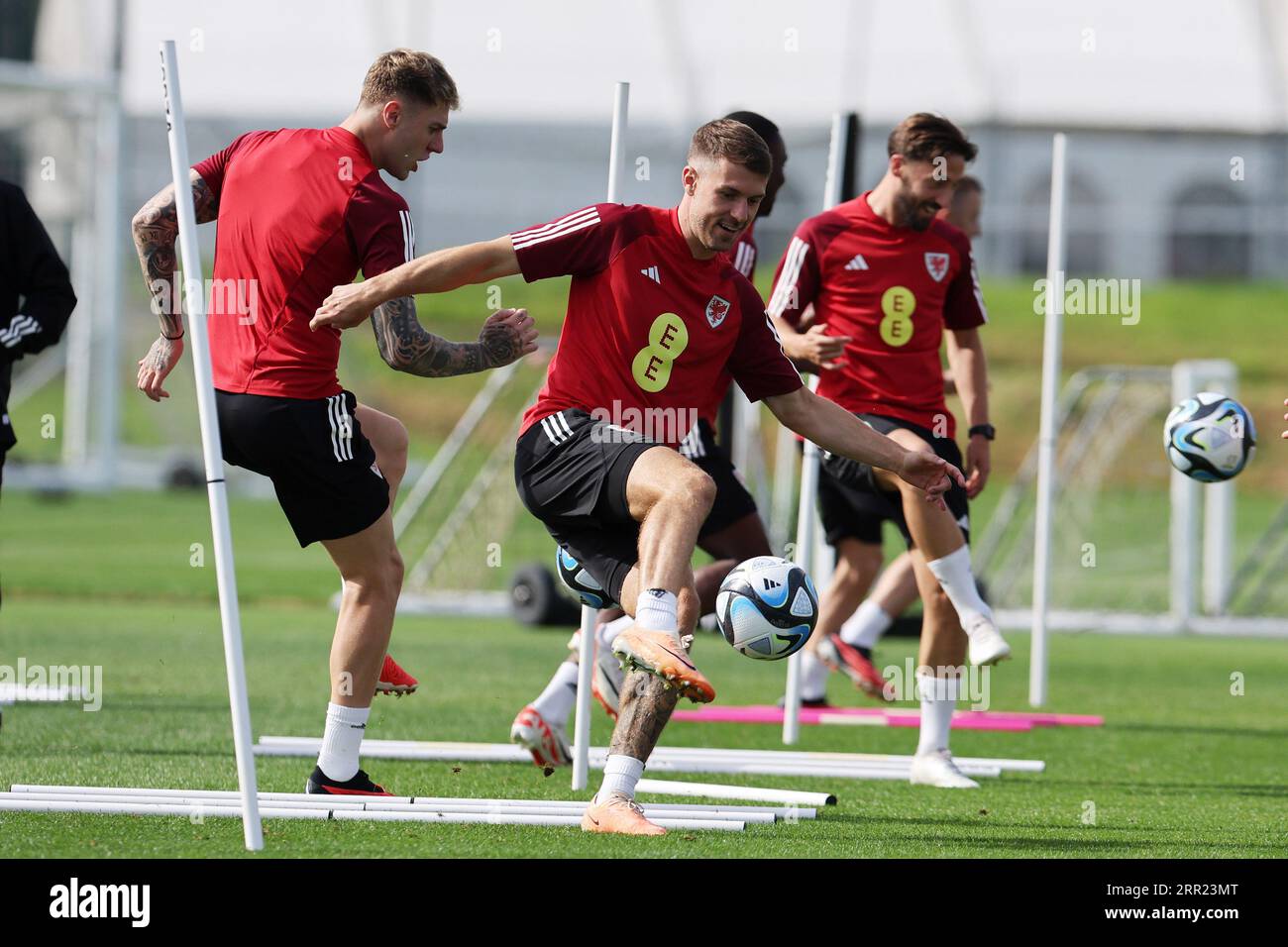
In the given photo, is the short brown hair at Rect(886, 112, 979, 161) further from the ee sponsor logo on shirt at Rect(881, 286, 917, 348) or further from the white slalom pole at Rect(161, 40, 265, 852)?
the white slalom pole at Rect(161, 40, 265, 852)

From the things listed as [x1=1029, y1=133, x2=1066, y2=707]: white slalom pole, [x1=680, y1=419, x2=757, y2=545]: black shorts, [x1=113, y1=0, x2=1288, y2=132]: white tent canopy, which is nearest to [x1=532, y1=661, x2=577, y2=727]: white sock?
[x1=680, y1=419, x2=757, y2=545]: black shorts

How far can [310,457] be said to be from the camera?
5770 millimetres

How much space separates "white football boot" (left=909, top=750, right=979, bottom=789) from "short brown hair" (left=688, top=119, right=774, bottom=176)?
271 centimetres

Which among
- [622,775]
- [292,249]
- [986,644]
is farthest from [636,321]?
[986,644]

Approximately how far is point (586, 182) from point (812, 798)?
90.9 ft

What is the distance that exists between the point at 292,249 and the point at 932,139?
117 inches

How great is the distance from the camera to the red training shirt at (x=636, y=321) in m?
5.64

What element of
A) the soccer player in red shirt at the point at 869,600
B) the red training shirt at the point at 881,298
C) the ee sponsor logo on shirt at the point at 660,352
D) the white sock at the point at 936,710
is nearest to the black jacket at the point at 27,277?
the ee sponsor logo on shirt at the point at 660,352

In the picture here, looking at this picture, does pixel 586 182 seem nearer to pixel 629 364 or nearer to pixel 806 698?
pixel 806 698

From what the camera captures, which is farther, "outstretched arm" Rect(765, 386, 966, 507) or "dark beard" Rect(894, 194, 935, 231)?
"dark beard" Rect(894, 194, 935, 231)

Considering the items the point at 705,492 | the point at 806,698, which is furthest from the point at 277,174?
the point at 806,698

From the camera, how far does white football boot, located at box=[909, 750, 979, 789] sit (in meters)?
6.98
